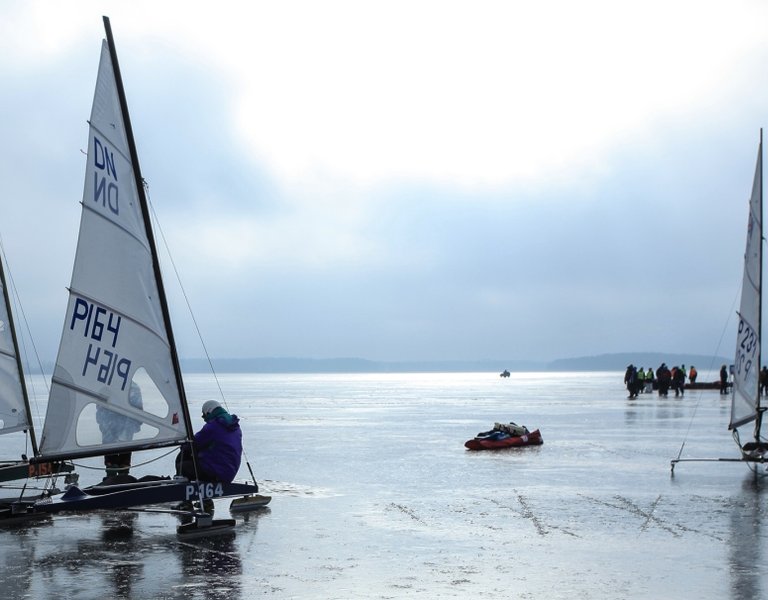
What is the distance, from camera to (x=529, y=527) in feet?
35.5

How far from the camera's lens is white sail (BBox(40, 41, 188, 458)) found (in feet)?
33.5

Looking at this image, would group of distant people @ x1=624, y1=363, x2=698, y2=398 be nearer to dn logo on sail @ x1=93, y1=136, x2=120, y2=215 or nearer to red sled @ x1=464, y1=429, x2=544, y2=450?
red sled @ x1=464, y1=429, x2=544, y2=450

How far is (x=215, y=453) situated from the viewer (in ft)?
36.2

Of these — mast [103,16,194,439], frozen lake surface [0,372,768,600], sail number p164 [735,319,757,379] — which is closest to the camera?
frozen lake surface [0,372,768,600]

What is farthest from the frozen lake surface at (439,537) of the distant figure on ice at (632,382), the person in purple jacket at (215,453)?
the distant figure on ice at (632,382)

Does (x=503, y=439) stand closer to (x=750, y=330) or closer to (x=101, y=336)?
(x=750, y=330)

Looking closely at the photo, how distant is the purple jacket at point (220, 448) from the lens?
1098 centimetres

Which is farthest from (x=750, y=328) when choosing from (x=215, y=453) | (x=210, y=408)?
(x=215, y=453)

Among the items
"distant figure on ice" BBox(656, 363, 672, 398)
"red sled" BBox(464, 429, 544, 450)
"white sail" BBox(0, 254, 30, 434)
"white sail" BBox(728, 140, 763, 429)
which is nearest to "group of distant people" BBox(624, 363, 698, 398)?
"distant figure on ice" BBox(656, 363, 672, 398)

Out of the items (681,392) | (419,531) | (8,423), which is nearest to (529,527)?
(419,531)

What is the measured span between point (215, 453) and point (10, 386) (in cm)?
428

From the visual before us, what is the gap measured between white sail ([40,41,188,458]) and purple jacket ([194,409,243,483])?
44 centimetres

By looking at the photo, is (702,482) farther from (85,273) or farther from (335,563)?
(85,273)

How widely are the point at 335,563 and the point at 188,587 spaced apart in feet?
5.03
